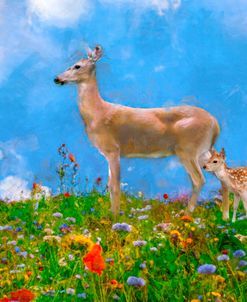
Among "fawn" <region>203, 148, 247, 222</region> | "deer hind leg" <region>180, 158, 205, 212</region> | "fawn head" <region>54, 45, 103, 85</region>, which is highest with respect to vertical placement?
"fawn head" <region>54, 45, 103, 85</region>

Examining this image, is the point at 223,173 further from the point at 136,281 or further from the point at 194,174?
the point at 136,281

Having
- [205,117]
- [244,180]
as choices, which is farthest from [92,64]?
[244,180]

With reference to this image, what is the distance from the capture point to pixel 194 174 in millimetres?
8297

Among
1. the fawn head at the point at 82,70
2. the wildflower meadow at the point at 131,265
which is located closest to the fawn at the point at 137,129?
the fawn head at the point at 82,70

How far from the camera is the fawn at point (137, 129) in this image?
830 cm

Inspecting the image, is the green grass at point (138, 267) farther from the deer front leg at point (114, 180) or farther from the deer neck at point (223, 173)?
the deer neck at point (223, 173)

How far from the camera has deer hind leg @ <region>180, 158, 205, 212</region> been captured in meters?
8.28

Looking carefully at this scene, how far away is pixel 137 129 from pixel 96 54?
4.17 ft

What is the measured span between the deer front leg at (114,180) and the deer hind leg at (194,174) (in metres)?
0.96

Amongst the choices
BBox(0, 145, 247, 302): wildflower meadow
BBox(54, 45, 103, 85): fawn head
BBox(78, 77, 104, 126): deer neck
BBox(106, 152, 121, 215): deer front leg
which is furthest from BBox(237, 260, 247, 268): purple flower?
BBox(54, 45, 103, 85): fawn head

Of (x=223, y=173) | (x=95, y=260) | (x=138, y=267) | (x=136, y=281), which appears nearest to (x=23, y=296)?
(x=95, y=260)

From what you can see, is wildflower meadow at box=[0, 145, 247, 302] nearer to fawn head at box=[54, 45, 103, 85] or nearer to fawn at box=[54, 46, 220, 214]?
fawn at box=[54, 46, 220, 214]

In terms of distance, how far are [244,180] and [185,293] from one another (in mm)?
4142

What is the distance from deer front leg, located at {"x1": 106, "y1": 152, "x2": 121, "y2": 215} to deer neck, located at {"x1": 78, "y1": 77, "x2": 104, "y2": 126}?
726 mm
